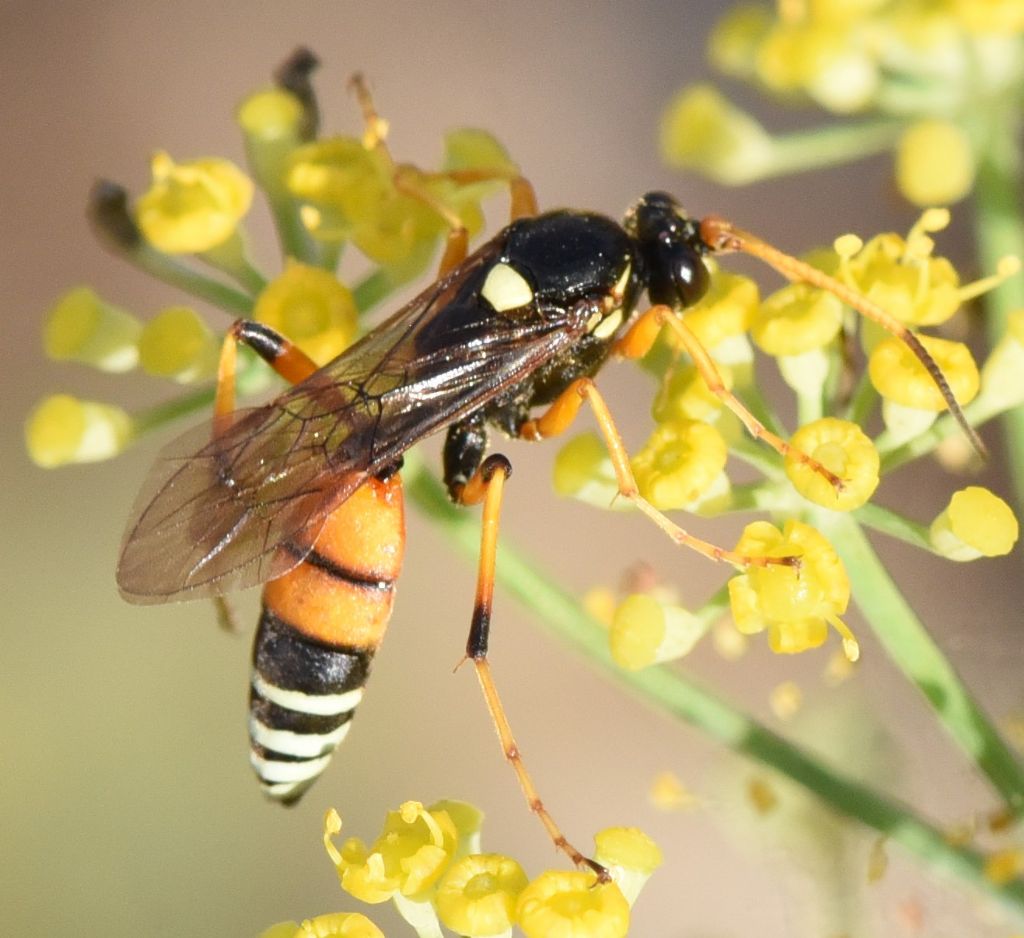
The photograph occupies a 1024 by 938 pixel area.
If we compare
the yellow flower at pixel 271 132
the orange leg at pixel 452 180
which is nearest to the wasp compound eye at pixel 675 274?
the orange leg at pixel 452 180

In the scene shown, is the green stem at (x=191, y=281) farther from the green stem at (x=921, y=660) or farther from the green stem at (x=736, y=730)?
the green stem at (x=921, y=660)

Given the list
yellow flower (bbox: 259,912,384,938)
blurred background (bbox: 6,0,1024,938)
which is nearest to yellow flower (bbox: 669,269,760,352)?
yellow flower (bbox: 259,912,384,938)

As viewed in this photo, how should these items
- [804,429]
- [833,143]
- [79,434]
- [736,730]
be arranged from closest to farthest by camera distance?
1. [804,429]
2. [736,730]
3. [79,434]
4. [833,143]

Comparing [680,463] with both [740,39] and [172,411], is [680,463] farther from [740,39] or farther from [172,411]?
[740,39]

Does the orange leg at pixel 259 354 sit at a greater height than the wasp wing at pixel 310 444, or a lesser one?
greater

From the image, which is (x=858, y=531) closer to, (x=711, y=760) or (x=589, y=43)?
(x=711, y=760)

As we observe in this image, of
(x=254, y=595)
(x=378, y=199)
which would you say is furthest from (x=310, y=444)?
(x=254, y=595)
